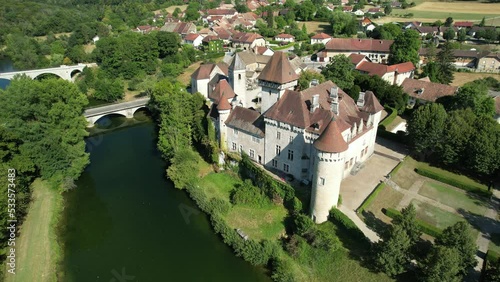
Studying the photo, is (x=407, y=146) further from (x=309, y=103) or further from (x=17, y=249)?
(x=17, y=249)

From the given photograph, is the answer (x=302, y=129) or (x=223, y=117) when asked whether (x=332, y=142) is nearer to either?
(x=302, y=129)

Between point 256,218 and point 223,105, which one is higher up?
point 223,105

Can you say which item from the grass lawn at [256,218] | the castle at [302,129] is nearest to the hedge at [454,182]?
the castle at [302,129]

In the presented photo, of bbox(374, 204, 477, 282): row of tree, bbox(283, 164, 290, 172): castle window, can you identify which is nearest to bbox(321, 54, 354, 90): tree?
bbox(283, 164, 290, 172): castle window

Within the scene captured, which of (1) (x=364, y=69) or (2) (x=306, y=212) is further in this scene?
(1) (x=364, y=69)

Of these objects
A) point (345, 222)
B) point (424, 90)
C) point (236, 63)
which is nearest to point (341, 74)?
point (424, 90)

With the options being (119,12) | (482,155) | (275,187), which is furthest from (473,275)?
(119,12)
